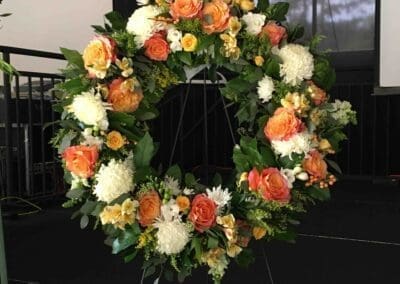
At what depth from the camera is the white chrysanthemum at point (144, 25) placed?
1.84 m

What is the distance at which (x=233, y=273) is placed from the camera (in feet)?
9.03

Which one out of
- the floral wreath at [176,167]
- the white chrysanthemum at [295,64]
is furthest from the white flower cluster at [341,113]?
the white chrysanthemum at [295,64]

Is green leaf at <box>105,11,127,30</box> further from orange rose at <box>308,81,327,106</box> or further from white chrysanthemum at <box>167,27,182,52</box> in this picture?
orange rose at <box>308,81,327,106</box>

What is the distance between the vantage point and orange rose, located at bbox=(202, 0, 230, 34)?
71.1 inches

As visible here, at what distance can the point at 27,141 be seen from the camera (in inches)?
179

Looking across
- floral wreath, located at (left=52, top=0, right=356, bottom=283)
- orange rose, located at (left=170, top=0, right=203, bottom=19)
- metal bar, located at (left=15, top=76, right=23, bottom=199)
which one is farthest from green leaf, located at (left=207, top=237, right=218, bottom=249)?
metal bar, located at (left=15, top=76, right=23, bottom=199)

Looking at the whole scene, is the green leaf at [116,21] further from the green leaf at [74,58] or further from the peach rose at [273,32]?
the peach rose at [273,32]

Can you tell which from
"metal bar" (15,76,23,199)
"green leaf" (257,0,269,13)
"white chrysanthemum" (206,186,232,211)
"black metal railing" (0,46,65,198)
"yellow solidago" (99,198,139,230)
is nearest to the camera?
"yellow solidago" (99,198,139,230)

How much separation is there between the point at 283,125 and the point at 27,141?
3142 mm

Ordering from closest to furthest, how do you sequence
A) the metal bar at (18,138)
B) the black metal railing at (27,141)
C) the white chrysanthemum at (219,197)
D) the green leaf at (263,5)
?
the white chrysanthemum at (219,197) < the green leaf at (263,5) < the black metal railing at (27,141) < the metal bar at (18,138)

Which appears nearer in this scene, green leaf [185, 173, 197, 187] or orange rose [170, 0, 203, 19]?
orange rose [170, 0, 203, 19]

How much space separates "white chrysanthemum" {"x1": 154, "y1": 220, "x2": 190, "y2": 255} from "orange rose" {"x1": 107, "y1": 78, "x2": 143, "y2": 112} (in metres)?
0.37

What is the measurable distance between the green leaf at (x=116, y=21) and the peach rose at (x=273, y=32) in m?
0.45

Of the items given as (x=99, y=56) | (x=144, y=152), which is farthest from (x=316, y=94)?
(x=99, y=56)
